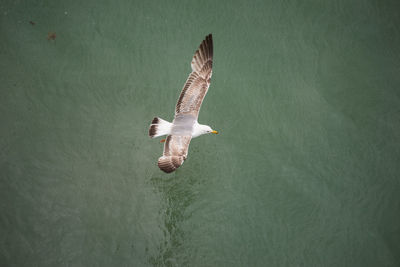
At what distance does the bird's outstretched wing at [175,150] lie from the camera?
239 cm

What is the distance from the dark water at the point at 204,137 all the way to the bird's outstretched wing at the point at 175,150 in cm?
34

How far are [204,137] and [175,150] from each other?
1.66ft

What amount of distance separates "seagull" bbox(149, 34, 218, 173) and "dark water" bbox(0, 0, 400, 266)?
0.33 m

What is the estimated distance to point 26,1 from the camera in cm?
289

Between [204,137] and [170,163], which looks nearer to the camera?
[170,163]

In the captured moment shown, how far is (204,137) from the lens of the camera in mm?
2891

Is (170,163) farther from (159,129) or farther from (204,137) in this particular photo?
(204,137)

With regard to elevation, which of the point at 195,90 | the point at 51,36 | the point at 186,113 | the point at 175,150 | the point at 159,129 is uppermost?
the point at 51,36

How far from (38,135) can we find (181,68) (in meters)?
1.50

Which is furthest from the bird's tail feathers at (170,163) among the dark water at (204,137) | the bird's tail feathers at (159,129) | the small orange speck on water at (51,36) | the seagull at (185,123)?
the small orange speck on water at (51,36)

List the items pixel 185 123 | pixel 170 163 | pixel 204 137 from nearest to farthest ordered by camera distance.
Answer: pixel 170 163 < pixel 185 123 < pixel 204 137

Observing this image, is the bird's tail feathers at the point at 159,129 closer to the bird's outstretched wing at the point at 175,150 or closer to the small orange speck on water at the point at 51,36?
the bird's outstretched wing at the point at 175,150

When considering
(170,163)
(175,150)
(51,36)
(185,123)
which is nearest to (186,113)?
(185,123)

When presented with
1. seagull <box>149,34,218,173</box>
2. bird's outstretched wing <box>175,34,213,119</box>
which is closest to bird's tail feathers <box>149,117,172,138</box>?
seagull <box>149,34,218,173</box>
